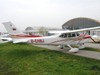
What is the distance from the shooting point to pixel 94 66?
9.45 metres

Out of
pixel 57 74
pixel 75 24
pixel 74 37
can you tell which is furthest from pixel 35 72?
pixel 75 24

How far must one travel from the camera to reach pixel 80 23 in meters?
57.0

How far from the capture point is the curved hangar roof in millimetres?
51994

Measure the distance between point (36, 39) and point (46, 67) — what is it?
6.14 m

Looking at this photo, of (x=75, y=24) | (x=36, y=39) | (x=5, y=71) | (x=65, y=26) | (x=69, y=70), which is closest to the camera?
(x=69, y=70)

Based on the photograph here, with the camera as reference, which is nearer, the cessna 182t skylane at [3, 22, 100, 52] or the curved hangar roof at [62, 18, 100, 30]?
the cessna 182t skylane at [3, 22, 100, 52]

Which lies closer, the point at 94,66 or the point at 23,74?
the point at 23,74

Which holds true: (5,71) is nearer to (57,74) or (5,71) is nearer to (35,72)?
(35,72)

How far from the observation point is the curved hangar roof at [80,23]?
171ft

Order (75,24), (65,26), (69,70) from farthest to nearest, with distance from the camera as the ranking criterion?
(65,26)
(75,24)
(69,70)

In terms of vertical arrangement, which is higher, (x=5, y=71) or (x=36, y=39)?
(x=36, y=39)

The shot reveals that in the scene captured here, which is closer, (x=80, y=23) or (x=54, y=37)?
(x=54, y=37)

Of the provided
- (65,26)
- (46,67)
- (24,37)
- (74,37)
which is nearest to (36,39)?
(24,37)

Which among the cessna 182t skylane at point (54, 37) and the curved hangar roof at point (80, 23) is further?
the curved hangar roof at point (80, 23)
